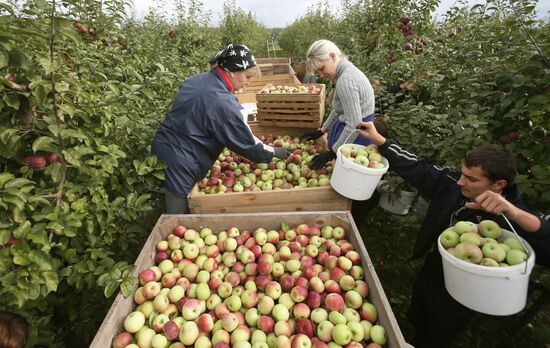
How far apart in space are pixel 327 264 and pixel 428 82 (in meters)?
2.29

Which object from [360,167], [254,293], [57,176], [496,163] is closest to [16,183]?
[57,176]

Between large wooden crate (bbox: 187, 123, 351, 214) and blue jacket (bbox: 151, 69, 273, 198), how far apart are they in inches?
8.3

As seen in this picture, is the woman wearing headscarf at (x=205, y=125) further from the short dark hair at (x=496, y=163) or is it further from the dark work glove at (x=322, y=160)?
the short dark hair at (x=496, y=163)

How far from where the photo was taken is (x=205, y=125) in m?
2.58

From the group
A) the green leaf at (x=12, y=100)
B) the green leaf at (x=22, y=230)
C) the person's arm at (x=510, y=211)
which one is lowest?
the green leaf at (x=22, y=230)

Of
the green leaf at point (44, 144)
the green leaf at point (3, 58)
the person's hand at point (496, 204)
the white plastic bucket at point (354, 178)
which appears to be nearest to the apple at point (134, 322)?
the green leaf at point (44, 144)

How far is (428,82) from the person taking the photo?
3.19 m

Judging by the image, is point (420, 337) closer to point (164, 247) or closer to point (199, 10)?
point (164, 247)

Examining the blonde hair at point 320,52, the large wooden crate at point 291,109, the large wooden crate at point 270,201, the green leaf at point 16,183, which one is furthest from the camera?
the large wooden crate at point 291,109

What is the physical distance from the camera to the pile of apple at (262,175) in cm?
304

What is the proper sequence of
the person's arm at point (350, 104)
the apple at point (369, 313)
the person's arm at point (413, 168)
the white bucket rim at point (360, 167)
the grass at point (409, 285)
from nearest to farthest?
the apple at point (369, 313) → the person's arm at point (413, 168) → the white bucket rim at point (360, 167) → the grass at point (409, 285) → the person's arm at point (350, 104)

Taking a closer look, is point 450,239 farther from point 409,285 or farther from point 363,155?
point 409,285

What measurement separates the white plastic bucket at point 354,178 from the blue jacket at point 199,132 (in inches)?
28.0

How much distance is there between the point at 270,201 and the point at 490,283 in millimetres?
1714
